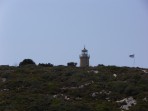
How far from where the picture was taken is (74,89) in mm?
38094

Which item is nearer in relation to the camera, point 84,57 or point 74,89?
point 74,89

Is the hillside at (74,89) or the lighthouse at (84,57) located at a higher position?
the lighthouse at (84,57)

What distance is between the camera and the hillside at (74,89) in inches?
1278

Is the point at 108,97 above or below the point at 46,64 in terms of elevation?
below

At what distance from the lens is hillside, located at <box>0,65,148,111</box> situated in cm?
3247

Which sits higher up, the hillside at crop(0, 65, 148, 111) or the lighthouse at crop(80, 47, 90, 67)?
the lighthouse at crop(80, 47, 90, 67)

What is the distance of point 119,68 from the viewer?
157 ft

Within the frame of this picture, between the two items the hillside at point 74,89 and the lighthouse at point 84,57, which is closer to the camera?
the hillside at point 74,89

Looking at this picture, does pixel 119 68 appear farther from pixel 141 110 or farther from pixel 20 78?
pixel 141 110

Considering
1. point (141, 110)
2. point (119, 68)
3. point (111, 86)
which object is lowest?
point (141, 110)

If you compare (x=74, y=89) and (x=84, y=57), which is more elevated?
(x=84, y=57)

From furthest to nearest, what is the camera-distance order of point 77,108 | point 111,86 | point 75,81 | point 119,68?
point 119,68, point 75,81, point 111,86, point 77,108

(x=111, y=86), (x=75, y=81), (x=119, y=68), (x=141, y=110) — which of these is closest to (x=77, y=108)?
(x=141, y=110)

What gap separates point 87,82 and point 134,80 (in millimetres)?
3958
